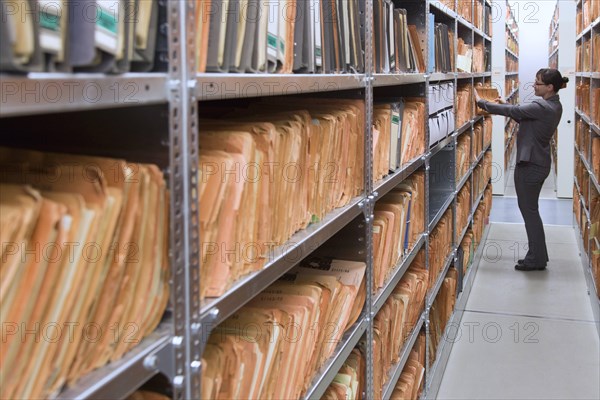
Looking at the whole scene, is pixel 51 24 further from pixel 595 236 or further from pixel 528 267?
pixel 528 267

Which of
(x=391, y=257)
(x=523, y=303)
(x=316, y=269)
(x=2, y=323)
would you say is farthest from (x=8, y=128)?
(x=523, y=303)

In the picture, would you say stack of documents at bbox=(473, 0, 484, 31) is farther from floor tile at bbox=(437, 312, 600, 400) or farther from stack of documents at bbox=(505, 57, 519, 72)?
stack of documents at bbox=(505, 57, 519, 72)

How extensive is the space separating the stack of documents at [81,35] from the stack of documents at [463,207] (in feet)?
12.3

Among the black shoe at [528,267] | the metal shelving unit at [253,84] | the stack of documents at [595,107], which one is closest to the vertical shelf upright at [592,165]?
the stack of documents at [595,107]

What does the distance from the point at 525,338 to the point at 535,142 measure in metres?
1.74

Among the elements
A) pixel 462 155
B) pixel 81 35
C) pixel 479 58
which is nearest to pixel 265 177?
pixel 81 35

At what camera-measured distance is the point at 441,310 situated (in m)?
3.82

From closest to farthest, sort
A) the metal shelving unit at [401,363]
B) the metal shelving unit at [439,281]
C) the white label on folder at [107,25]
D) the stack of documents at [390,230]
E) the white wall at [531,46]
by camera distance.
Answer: the white label on folder at [107,25] < the stack of documents at [390,230] < the metal shelving unit at [401,363] < the metal shelving unit at [439,281] < the white wall at [531,46]

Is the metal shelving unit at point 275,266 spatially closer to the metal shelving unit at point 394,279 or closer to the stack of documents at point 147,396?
the stack of documents at point 147,396

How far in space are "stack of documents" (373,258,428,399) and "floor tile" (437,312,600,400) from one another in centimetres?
71

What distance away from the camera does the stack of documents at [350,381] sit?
6.19ft

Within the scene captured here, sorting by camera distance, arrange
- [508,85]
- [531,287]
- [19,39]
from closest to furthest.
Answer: [19,39] < [531,287] < [508,85]

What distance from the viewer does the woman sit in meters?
5.01

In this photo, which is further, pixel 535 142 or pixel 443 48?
pixel 535 142
